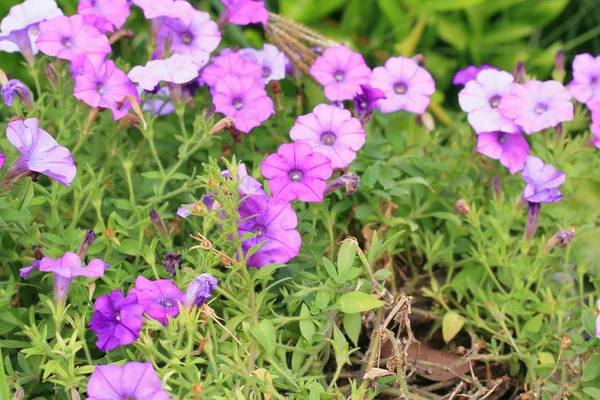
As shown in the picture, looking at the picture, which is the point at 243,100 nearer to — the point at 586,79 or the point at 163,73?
the point at 163,73

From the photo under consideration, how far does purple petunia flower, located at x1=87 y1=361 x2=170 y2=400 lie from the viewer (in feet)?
3.12

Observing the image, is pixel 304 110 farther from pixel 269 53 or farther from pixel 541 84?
pixel 541 84

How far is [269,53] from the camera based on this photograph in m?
1.57

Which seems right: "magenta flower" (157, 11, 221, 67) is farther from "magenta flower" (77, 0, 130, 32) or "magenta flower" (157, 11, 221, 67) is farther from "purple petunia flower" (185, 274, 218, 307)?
"purple petunia flower" (185, 274, 218, 307)

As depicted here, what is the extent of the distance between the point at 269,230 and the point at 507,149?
544 millimetres

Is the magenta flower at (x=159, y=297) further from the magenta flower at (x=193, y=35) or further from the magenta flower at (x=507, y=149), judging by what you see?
the magenta flower at (x=507, y=149)

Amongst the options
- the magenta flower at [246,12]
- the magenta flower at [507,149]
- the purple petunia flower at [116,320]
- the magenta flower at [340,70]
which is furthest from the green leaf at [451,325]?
the magenta flower at [246,12]

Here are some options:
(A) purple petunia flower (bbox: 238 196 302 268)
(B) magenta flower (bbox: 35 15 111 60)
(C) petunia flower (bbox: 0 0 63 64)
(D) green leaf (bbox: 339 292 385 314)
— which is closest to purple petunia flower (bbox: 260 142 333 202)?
(A) purple petunia flower (bbox: 238 196 302 268)

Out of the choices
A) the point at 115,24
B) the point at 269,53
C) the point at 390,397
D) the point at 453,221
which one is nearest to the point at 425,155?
the point at 453,221

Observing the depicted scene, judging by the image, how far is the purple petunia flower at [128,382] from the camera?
0.95 meters

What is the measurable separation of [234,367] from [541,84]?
818mm

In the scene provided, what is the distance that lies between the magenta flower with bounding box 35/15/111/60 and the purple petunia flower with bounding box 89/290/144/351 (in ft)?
1.55

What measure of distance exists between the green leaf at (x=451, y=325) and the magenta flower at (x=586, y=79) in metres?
0.51

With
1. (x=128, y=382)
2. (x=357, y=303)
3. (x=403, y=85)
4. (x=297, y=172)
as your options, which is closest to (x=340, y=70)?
(x=403, y=85)
